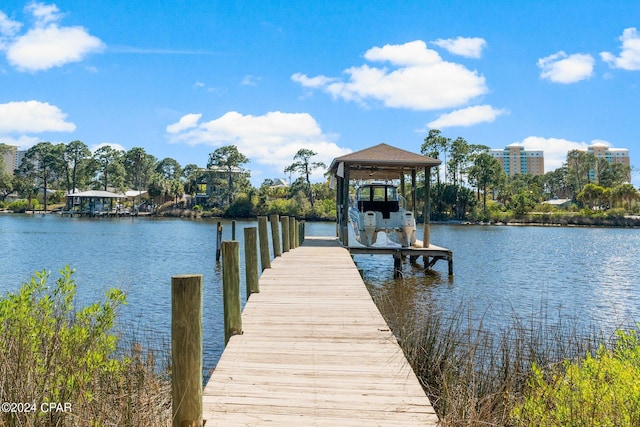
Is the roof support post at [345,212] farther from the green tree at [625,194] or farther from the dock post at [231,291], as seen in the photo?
the green tree at [625,194]

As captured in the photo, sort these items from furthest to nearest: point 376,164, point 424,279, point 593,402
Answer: point 424,279
point 376,164
point 593,402

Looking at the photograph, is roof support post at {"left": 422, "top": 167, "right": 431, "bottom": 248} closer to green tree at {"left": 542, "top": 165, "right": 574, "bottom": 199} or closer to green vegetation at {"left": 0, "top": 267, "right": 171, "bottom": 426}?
green vegetation at {"left": 0, "top": 267, "right": 171, "bottom": 426}

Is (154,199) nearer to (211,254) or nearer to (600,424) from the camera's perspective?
(211,254)

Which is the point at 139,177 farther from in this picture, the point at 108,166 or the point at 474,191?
the point at 474,191

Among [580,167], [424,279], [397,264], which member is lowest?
[424,279]

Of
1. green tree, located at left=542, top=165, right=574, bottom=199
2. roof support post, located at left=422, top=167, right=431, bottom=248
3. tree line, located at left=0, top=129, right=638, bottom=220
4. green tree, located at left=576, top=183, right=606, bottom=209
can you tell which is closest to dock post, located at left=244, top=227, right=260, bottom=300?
roof support post, located at left=422, top=167, right=431, bottom=248

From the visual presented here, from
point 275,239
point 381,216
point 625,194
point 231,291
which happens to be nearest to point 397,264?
point 381,216

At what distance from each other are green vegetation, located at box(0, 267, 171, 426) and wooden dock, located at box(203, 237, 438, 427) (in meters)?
0.71

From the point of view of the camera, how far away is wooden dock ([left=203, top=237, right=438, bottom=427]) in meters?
3.43

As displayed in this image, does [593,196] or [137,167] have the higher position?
[137,167]

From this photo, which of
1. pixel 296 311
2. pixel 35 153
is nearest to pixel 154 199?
pixel 35 153

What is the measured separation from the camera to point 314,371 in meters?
4.28

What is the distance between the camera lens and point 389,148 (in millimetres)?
17531

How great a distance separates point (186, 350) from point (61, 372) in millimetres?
1159
